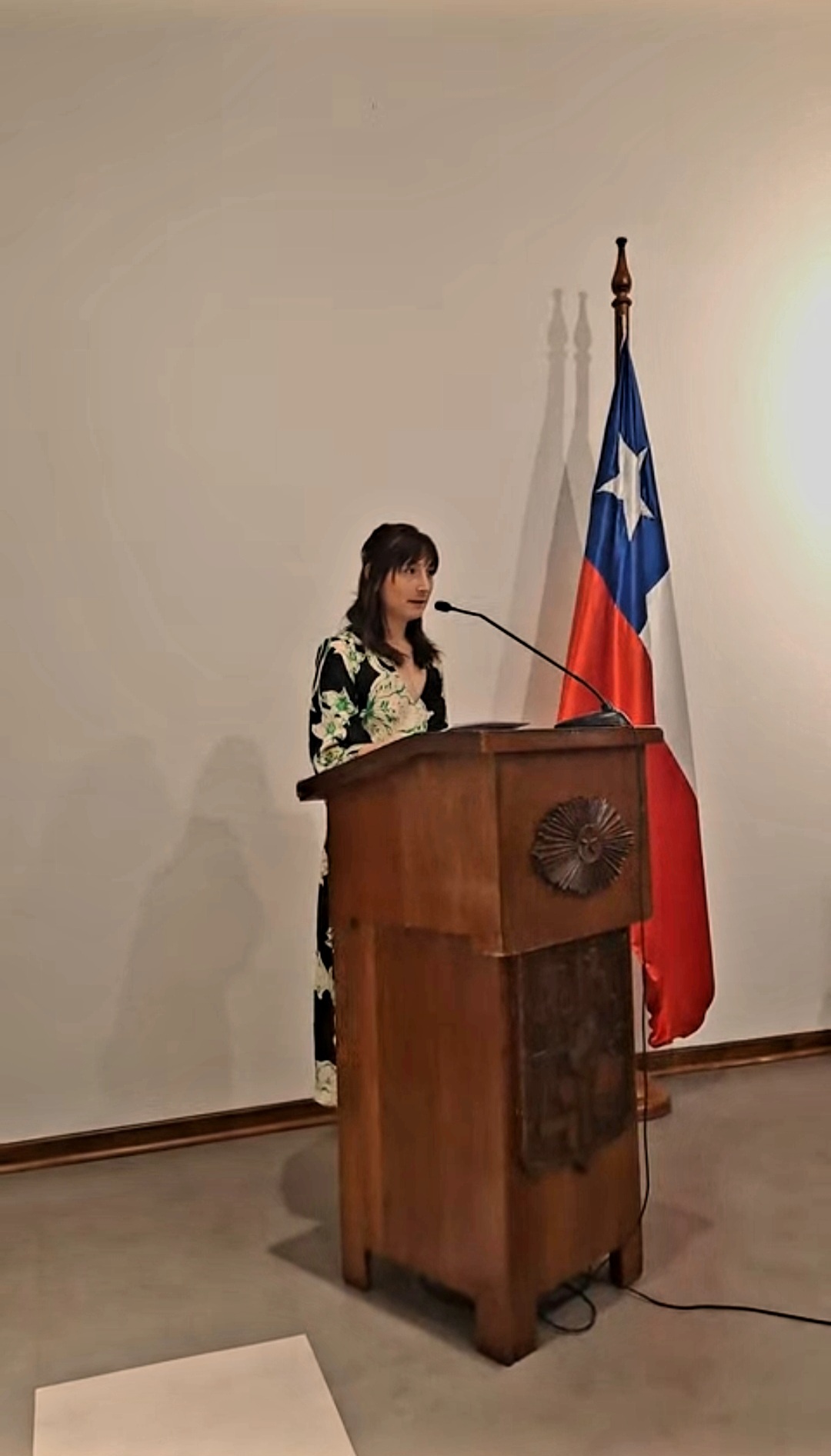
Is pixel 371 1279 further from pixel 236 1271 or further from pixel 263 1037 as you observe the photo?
pixel 263 1037

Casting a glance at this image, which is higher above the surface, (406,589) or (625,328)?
(625,328)

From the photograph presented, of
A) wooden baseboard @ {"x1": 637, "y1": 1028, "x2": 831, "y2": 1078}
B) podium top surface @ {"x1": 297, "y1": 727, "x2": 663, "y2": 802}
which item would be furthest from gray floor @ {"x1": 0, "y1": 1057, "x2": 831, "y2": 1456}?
podium top surface @ {"x1": 297, "y1": 727, "x2": 663, "y2": 802}

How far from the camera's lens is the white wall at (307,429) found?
3.09 m

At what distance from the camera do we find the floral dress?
8.13 feet

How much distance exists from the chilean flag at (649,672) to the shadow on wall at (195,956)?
941 millimetres

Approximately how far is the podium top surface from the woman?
328 mm

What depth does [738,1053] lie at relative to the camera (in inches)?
145

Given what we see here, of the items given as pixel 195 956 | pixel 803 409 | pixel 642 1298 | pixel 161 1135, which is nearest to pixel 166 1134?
pixel 161 1135

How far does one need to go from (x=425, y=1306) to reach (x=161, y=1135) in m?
1.21

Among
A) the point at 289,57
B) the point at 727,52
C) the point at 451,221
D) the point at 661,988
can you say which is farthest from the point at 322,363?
the point at 661,988

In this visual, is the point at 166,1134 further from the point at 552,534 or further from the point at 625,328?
the point at 625,328

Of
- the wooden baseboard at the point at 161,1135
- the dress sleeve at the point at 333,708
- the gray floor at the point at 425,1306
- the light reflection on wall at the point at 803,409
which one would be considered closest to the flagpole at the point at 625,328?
the gray floor at the point at 425,1306

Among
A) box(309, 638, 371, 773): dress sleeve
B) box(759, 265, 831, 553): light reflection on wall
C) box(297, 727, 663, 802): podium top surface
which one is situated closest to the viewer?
box(297, 727, 663, 802): podium top surface

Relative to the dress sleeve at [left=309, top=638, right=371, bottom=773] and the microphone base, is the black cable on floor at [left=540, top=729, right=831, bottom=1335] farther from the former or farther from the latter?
the dress sleeve at [left=309, top=638, right=371, bottom=773]
